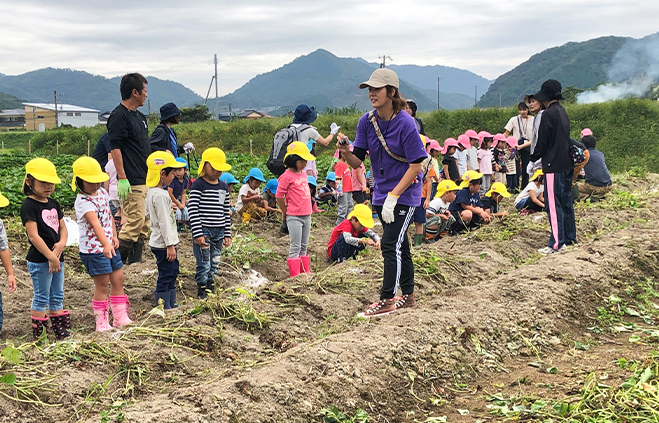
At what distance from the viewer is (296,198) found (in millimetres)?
7086

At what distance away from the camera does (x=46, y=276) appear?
17.4 feet

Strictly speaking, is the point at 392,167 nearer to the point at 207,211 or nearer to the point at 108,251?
the point at 207,211

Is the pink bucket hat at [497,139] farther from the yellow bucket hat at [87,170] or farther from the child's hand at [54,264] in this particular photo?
the child's hand at [54,264]

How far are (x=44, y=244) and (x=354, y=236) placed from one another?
391cm

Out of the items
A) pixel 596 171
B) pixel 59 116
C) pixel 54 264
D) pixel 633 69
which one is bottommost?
pixel 54 264

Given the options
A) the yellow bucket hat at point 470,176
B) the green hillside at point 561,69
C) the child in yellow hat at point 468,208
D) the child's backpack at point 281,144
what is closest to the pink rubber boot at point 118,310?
the child's backpack at point 281,144

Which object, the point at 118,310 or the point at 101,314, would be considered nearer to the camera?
the point at 101,314

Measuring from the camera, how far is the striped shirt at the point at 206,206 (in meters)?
6.25

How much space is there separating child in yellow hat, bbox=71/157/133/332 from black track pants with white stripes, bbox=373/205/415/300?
227cm

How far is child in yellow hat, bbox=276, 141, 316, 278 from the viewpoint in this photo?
7.11m

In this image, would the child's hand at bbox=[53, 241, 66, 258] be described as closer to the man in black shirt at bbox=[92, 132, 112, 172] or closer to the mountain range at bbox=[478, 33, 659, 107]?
the man in black shirt at bbox=[92, 132, 112, 172]

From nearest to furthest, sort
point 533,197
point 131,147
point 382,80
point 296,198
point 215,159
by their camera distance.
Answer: point 382,80
point 215,159
point 131,147
point 296,198
point 533,197

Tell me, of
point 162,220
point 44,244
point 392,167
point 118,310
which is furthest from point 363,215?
point 44,244

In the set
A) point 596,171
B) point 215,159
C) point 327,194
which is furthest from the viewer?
point 327,194
